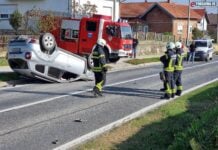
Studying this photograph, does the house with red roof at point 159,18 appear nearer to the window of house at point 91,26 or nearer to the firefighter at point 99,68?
the window of house at point 91,26

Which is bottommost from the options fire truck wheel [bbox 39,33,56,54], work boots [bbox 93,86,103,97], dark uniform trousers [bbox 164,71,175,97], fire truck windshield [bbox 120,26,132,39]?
work boots [bbox 93,86,103,97]

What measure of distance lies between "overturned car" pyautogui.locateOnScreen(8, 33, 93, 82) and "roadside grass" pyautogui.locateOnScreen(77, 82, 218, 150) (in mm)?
6402

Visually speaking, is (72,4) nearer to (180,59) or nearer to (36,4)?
(36,4)

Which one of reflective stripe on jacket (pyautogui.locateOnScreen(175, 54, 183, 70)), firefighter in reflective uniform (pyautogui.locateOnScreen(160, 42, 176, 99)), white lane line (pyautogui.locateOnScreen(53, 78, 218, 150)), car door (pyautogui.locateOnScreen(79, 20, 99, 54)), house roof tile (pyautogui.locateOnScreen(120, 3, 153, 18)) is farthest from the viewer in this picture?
house roof tile (pyautogui.locateOnScreen(120, 3, 153, 18))

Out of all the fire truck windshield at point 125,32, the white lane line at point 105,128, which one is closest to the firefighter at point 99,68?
the white lane line at point 105,128

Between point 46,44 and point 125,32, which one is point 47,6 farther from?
point 46,44

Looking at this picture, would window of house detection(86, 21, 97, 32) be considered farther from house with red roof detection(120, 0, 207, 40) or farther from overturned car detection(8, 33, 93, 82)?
house with red roof detection(120, 0, 207, 40)

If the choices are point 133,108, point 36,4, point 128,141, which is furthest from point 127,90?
point 36,4

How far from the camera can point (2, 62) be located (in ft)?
85.4

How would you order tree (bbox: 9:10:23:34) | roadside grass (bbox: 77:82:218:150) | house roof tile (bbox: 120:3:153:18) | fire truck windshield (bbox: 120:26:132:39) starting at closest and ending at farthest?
roadside grass (bbox: 77:82:218:150) → fire truck windshield (bbox: 120:26:132:39) → tree (bbox: 9:10:23:34) → house roof tile (bbox: 120:3:153:18)

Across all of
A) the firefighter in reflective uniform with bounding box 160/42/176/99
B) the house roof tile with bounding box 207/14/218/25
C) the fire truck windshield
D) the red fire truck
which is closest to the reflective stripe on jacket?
the firefighter in reflective uniform with bounding box 160/42/176/99

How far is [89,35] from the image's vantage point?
3039cm

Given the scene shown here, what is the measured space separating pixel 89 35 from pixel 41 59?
12017mm

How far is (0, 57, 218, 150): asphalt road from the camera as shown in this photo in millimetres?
9367
